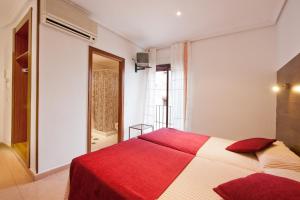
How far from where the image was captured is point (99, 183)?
104 cm

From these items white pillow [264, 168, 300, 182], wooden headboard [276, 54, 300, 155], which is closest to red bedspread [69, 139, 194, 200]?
white pillow [264, 168, 300, 182]

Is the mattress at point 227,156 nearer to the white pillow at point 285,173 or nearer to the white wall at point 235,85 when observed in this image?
the white pillow at point 285,173

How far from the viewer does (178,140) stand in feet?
6.46

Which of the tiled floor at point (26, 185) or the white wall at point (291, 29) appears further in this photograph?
the tiled floor at point (26, 185)

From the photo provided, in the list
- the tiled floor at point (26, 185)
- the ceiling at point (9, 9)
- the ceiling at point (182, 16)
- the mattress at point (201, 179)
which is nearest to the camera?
the mattress at point (201, 179)

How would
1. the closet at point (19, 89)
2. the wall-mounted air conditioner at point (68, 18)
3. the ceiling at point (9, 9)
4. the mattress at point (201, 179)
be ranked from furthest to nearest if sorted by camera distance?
the closet at point (19, 89) → the ceiling at point (9, 9) → the wall-mounted air conditioner at point (68, 18) → the mattress at point (201, 179)

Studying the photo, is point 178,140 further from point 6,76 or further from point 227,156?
point 6,76

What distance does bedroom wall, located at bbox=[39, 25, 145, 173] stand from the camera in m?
1.97

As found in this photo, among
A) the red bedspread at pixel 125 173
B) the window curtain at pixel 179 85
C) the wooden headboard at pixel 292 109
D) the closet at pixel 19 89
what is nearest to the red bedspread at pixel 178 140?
the red bedspread at pixel 125 173

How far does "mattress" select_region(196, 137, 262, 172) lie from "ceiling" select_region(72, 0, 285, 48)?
1928 millimetres

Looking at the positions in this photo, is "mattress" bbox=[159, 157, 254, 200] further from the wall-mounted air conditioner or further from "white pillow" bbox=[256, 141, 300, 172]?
the wall-mounted air conditioner

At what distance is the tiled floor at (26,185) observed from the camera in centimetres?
168

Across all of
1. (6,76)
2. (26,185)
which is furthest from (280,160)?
(6,76)

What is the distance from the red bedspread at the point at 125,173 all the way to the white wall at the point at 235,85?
1.76 m
